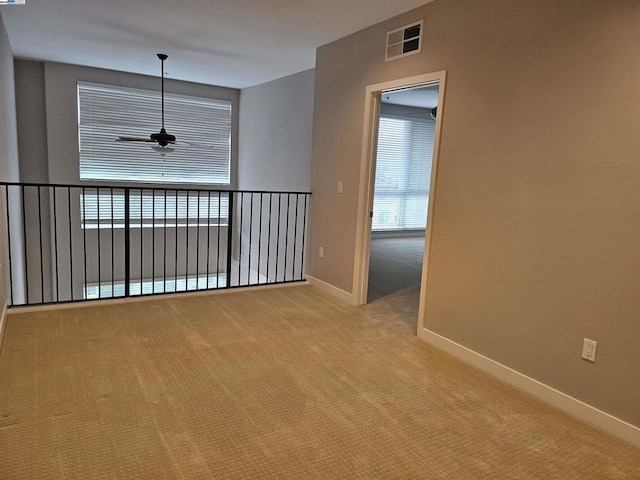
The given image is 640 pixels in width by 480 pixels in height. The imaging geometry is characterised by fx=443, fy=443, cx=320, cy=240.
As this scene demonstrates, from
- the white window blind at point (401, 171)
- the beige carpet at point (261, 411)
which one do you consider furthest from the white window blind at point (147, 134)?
the beige carpet at point (261, 411)

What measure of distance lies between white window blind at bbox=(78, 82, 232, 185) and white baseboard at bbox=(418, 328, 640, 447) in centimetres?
563

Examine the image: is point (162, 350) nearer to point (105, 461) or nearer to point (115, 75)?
point (105, 461)

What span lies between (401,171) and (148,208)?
4684 mm

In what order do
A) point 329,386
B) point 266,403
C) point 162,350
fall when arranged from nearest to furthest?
point 266,403, point 329,386, point 162,350

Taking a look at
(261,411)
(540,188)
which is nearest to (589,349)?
(540,188)

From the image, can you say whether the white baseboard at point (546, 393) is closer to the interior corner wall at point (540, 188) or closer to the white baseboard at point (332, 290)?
the interior corner wall at point (540, 188)

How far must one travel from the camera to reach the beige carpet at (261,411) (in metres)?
1.95

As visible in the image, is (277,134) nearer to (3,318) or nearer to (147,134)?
(147,134)

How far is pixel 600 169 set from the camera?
2338 mm

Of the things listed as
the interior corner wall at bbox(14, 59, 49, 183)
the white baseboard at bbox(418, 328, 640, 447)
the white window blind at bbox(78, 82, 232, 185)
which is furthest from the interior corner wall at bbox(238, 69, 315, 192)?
the white baseboard at bbox(418, 328, 640, 447)

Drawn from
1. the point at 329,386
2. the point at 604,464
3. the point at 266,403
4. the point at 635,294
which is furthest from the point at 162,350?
the point at 635,294

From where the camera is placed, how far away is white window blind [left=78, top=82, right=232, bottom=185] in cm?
679

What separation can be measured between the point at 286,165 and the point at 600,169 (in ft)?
15.0

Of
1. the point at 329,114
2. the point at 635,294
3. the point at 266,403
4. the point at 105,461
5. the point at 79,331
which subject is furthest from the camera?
the point at 329,114
